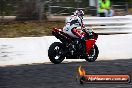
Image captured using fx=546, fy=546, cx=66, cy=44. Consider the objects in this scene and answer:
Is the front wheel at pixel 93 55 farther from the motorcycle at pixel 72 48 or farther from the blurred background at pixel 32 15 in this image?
the blurred background at pixel 32 15

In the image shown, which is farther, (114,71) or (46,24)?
(46,24)

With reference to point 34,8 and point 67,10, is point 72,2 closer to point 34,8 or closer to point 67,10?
point 67,10

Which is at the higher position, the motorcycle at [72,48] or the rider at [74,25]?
the rider at [74,25]

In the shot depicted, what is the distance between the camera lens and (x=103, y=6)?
23.5 metres

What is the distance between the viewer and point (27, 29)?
68.2ft

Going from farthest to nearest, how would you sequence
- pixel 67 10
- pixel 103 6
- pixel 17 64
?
pixel 67 10, pixel 103 6, pixel 17 64

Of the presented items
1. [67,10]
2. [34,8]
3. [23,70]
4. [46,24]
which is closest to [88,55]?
[23,70]

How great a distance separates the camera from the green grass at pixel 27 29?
65.2 ft

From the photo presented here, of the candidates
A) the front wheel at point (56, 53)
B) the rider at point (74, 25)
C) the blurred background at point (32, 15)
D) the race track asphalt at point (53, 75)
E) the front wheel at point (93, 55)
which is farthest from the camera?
the blurred background at point (32, 15)

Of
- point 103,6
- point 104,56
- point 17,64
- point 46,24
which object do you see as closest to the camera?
point 17,64

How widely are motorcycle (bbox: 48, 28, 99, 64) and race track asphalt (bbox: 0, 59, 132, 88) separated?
75 centimetres

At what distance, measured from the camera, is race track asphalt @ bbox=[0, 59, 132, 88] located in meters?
11.4

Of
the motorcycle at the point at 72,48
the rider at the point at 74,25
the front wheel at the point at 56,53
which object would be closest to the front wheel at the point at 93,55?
the motorcycle at the point at 72,48

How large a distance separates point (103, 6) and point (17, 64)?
7.74 metres
